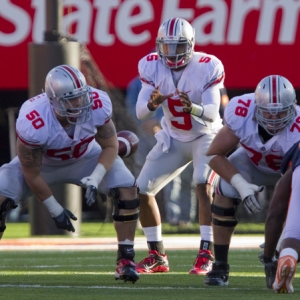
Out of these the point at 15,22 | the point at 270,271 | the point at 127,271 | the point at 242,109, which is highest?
the point at 242,109

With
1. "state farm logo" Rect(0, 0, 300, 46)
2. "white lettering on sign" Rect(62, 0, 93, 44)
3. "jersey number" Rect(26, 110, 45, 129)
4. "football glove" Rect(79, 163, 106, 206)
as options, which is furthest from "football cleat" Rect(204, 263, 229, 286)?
"white lettering on sign" Rect(62, 0, 93, 44)

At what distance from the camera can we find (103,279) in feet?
21.2

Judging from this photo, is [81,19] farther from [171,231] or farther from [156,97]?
[156,97]

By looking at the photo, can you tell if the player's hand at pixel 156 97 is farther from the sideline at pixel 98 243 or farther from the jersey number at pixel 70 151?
the sideline at pixel 98 243

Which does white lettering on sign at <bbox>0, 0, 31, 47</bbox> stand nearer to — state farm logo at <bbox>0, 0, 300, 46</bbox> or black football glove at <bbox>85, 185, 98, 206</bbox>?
state farm logo at <bbox>0, 0, 300, 46</bbox>

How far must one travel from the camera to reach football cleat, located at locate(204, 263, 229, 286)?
238 inches

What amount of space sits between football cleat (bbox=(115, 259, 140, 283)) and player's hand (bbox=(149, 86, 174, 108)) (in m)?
1.21

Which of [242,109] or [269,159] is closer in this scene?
[242,109]

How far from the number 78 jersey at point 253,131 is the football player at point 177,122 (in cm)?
92

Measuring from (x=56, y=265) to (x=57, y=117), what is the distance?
171cm

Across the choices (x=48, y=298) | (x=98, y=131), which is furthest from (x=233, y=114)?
(x=48, y=298)

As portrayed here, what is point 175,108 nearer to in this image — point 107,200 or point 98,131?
point 98,131

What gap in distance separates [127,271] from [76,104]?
1.06 m

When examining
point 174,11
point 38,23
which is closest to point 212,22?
point 174,11
